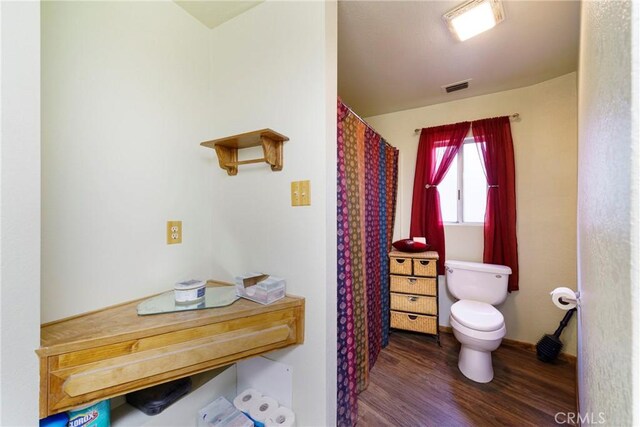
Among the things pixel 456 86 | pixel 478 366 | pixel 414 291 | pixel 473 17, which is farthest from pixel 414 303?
pixel 473 17

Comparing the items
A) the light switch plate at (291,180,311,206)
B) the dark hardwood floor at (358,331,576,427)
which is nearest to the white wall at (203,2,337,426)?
the light switch plate at (291,180,311,206)

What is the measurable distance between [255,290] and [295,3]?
1498 millimetres

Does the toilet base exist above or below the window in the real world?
below

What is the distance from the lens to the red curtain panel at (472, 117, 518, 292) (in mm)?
2143

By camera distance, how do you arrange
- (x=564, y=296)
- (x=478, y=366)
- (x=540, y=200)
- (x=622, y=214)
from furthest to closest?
(x=540, y=200) < (x=478, y=366) < (x=564, y=296) < (x=622, y=214)

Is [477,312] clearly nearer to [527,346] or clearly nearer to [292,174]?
[527,346]

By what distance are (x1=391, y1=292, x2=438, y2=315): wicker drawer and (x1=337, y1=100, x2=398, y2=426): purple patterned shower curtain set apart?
0.10 m

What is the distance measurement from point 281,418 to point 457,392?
1257 millimetres

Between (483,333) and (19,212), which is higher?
(19,212)

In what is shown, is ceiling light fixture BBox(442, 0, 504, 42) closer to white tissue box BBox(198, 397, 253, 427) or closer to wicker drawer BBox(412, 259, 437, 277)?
wicker drawer BBox(412, 259, 437, 277)

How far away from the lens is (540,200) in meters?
2.08

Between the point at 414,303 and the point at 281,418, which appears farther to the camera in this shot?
the point at 414,303

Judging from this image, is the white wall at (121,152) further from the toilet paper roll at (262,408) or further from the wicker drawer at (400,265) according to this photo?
the wicker drawer at (400,265)

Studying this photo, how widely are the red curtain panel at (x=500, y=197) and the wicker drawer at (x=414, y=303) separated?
678 mm
